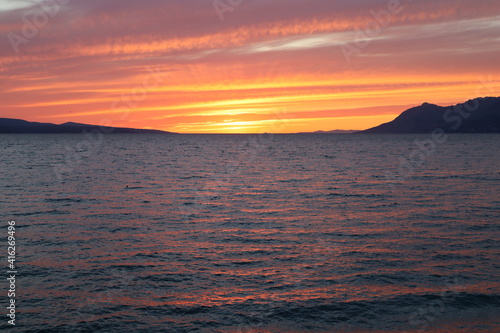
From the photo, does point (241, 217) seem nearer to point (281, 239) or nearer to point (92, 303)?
point (281, 239)

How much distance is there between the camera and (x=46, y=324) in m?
14.5

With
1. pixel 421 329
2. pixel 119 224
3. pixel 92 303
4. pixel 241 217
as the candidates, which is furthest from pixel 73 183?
pixel 421 329

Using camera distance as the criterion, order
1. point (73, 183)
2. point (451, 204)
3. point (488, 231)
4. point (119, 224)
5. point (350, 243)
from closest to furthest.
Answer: point (350, 243) < point (488, 231) < point (119, 224) < point (451, 204) < point (73, 183)

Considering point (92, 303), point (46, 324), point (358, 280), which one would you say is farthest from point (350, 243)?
point (46, 324)

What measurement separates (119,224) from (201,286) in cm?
1424

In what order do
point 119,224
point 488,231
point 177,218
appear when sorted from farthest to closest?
point 177,218 < point 119,224 < point 488,231

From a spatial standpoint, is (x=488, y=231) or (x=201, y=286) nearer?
(x=201, y=286)

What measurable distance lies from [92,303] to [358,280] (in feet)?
39.2

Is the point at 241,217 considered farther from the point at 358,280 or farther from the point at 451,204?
the point at 451,204

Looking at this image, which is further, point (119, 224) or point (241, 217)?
point (241, 217)

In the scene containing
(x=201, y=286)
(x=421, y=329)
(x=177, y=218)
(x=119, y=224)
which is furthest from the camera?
(x=177, y=218)

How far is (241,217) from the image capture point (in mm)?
33062

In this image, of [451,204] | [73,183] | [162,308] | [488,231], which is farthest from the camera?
[73,183]

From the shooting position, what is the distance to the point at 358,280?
1875cm
